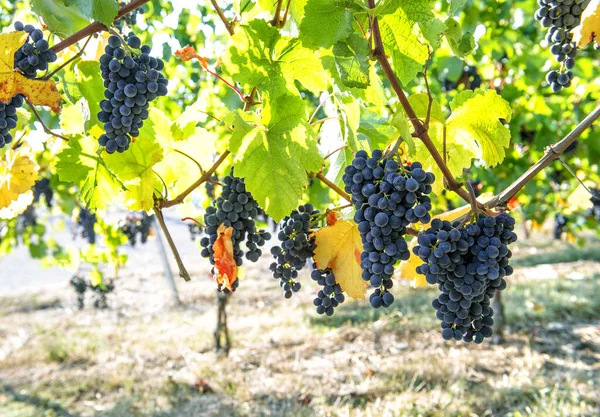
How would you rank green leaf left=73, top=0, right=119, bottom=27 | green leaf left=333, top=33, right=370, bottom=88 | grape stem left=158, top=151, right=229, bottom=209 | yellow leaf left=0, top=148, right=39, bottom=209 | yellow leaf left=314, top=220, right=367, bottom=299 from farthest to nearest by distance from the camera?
yellow leaf left=0, top=148, right=39, bottom=209 → grape stem left=158, top=151, right=229, bottom=209 → yellow leaf left=314, top=220, right=367, bottom=299 → green leaf left=73, top=0, right=119, bottom=27 → green leaf left=333, top=33, right=370, bottom=88

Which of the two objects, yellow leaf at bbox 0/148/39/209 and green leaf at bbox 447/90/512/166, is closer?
green leaf at bbox 447/90/512/166

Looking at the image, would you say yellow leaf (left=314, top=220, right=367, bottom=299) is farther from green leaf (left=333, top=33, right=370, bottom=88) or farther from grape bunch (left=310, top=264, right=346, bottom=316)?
green leaf (left=333, top=33, right=370, bottom=88)

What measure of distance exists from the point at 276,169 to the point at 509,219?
480 millimetres

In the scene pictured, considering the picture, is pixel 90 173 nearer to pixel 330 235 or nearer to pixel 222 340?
pixel 330 235

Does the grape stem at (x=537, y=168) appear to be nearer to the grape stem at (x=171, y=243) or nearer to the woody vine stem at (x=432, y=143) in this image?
the woody vine stem at (x=432, y=143)

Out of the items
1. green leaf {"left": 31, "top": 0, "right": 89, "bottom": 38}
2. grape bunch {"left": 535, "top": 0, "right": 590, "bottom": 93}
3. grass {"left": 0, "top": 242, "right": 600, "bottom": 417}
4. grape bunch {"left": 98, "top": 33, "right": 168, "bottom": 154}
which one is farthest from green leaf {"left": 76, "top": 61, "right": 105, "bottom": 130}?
grass {"left": 0, "top": 242, "right": 600, "bottom": 417}

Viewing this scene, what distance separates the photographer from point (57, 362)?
601 cm

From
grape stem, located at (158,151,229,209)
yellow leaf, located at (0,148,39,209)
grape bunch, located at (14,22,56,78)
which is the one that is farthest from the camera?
yellow leaf, located at (0,148,39,209)

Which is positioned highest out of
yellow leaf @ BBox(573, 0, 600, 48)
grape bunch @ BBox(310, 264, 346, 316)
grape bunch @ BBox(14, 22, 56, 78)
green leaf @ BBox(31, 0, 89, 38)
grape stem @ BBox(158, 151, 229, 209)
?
green leaf @ BBox(31, 0, 89, 38)

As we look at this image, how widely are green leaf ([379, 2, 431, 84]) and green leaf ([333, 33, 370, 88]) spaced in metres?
0.15

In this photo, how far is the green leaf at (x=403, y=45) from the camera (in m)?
0.98

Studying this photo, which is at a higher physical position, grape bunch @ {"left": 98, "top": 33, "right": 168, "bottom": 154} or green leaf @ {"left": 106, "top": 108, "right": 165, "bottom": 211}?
grape bunch @ {"left": 98, "top": 33, "right": 168, "bottom": 154}

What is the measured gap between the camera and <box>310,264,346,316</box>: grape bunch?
1193mm

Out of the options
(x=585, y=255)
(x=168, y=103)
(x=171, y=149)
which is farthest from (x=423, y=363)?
(x=585, y=255)
